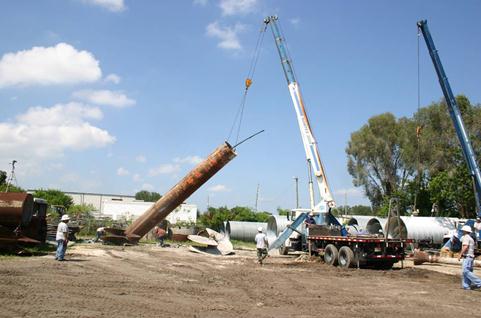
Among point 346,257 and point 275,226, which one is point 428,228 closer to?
point 275,226

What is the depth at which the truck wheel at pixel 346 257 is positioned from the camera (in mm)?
17234

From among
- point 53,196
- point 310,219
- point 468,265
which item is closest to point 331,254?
point 310,219

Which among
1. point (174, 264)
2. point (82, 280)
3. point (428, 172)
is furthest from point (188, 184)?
point (428, 172)

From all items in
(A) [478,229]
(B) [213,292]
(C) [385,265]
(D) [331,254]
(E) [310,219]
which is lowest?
(B) [213,292]

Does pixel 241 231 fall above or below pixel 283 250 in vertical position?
above

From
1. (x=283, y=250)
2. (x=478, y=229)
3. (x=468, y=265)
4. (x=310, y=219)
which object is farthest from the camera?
(x=283, y=250)

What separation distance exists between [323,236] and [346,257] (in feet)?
8.37

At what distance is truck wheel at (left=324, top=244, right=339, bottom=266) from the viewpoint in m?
18.2

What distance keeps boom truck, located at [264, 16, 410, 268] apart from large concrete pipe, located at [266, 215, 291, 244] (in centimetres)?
421

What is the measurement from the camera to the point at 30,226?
18.7m

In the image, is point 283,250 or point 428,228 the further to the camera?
point 428,228

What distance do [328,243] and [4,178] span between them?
21432 mm

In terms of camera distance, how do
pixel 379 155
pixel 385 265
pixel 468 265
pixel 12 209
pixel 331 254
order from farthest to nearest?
pixel 379 155 < pixel 331 254 < pixel 385 265 < pixel 12 209 < pixel 468 265

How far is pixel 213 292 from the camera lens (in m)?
10.5
